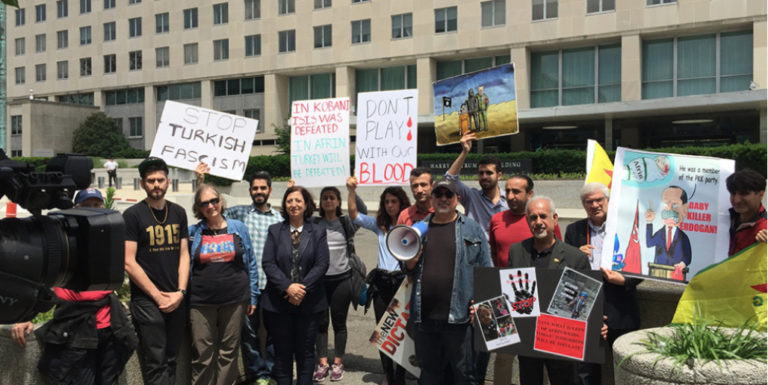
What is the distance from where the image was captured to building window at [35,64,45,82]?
6088 centimetres

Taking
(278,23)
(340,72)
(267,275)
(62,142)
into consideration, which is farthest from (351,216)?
(62,142)

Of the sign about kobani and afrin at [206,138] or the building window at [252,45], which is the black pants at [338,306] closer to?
the sign about kobani and afrin at [206,138]

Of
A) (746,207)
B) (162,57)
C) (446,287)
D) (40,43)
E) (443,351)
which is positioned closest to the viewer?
(746,207)

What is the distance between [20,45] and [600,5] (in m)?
53.8

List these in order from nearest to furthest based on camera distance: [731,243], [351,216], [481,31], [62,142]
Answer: [731,243] < [351,216] < [481,31] < [62,142]

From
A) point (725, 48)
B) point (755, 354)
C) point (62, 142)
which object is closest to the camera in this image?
point (755, 354)

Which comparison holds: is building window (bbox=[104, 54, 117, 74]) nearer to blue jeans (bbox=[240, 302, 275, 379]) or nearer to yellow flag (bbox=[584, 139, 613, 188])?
blue jeans (bbox=[240, 302, 275, 379])

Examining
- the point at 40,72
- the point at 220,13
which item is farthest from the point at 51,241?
the point at 40,72

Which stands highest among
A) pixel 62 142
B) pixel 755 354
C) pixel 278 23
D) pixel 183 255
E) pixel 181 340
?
pixel 278 23

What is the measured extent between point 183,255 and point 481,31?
3738cm

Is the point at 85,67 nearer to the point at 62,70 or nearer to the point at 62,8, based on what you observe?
the point at 62,70

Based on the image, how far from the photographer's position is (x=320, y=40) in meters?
46.2

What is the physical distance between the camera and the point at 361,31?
146 ft

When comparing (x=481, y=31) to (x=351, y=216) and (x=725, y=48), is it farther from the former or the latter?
(x=351, y=216)
